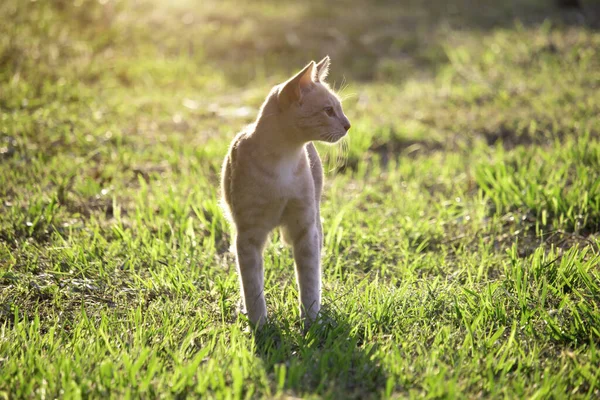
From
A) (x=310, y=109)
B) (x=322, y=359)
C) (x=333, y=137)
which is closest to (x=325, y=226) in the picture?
(x=333, y=137)

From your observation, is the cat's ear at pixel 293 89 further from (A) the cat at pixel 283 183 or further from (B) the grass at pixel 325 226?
(B) the grass at pixel 325 226

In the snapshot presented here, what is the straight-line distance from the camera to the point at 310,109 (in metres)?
2.77

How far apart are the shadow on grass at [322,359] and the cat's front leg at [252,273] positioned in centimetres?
9

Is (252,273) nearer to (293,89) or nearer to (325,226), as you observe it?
(293,89)

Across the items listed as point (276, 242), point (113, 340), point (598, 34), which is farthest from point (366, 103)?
point (113, 340)

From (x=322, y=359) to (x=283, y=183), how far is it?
81 cm

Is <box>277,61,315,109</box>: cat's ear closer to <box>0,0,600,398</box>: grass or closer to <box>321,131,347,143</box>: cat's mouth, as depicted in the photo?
<box>321,131,347,143</box>: cat's mouth

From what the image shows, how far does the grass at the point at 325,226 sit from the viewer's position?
2.41m

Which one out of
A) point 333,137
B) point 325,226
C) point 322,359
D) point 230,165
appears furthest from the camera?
point 325,226

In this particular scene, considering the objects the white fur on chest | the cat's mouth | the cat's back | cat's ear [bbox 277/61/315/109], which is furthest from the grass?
cat's ear [bbox 277/61/315/109]

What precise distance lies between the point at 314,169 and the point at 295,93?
633 millimetres

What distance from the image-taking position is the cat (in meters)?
2.76

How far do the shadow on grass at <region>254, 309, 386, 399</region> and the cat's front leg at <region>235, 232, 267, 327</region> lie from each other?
9 cm

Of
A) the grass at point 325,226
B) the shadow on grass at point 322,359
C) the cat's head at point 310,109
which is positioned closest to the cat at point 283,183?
the cat's head at point 310,109
